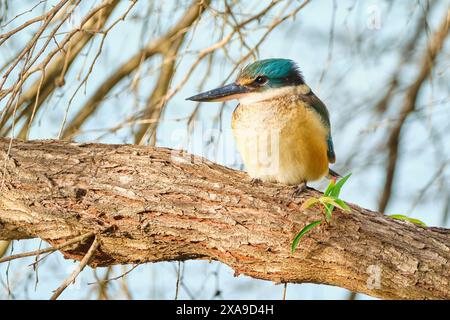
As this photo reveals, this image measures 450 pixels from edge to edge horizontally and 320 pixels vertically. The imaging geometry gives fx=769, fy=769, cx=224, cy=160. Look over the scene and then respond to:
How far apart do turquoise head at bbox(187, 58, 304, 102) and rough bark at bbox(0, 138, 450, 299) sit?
16.9 inches

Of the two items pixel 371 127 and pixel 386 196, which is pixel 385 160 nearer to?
pixel 386 196

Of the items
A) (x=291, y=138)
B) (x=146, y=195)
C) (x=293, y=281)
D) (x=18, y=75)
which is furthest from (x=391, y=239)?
(x=18, y=75)

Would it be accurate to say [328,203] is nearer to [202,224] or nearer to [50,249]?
[202,224]

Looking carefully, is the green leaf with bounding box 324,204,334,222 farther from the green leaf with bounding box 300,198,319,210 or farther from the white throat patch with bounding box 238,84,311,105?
the white throat patch with bounding box 238,84,311,105

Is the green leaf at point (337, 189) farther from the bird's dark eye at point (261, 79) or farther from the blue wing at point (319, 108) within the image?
the bird's dark eye at point (261, 79)

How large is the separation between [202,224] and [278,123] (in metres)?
0.61

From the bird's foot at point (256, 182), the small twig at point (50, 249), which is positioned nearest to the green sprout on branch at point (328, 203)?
the bird's foot at point (256, 182)

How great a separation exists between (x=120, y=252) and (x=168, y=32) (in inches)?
64.0

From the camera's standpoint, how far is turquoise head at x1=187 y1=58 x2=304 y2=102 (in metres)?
3.09

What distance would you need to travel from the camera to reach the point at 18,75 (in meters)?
2.19

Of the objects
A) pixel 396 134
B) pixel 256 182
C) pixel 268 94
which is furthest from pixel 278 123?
pixel 396 134

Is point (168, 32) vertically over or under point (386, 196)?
over

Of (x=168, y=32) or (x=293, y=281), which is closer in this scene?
(x=293, y=281)

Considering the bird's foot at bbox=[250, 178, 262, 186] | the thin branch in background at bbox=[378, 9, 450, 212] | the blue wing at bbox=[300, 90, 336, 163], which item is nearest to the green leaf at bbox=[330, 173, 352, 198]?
the bird's foot at bbox=[250, 178, 262, 186]
